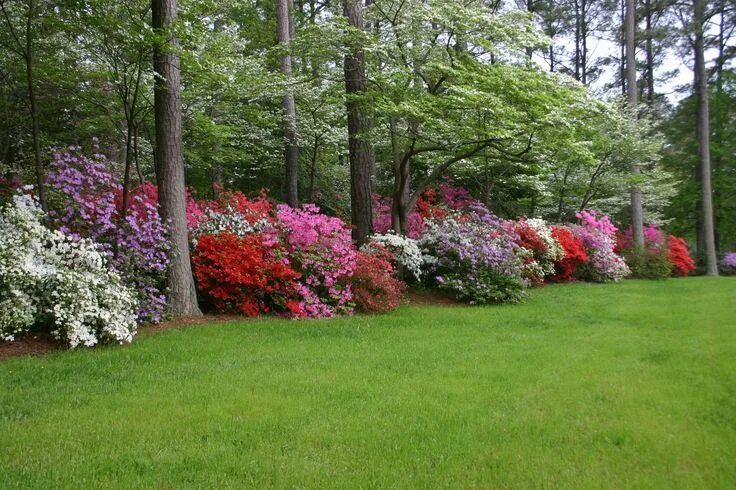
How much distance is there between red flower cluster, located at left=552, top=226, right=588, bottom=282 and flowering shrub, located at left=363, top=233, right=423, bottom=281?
5.50 meters

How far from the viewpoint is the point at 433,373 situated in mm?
4926

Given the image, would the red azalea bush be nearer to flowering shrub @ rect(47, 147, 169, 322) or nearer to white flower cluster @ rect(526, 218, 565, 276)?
flowering shrub @ rect(47, 147, 169, 322)

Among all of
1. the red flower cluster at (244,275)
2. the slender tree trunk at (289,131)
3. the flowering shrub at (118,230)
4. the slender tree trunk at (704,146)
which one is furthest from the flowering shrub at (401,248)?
the slender tree trunk at (704,146)

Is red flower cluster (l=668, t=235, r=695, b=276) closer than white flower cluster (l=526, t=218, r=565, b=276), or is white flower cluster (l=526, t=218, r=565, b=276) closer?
white flower cluster (l=526, t=218, r=565, b=276)

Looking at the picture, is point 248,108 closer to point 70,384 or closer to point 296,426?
point 70,384

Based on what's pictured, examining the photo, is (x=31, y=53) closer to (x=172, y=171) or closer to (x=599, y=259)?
(x=172, y=171)

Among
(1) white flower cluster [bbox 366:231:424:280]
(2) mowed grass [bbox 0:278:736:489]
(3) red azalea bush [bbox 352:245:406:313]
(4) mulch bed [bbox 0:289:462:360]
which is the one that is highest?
(1) white flower cluster [bbox 366:231:424:280]

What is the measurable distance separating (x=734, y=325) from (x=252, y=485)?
7.27 meters

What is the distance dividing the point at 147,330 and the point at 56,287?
1133 millimetres

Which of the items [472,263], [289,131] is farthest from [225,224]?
[289,131]

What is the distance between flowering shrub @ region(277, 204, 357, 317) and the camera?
26.5 ft

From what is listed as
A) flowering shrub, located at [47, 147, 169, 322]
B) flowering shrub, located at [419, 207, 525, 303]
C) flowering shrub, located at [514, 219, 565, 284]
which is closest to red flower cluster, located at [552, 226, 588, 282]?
flowering shrub, located at [514, 219, 565, 284]

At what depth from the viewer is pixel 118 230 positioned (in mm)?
7086

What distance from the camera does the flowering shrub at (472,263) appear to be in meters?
9.89
